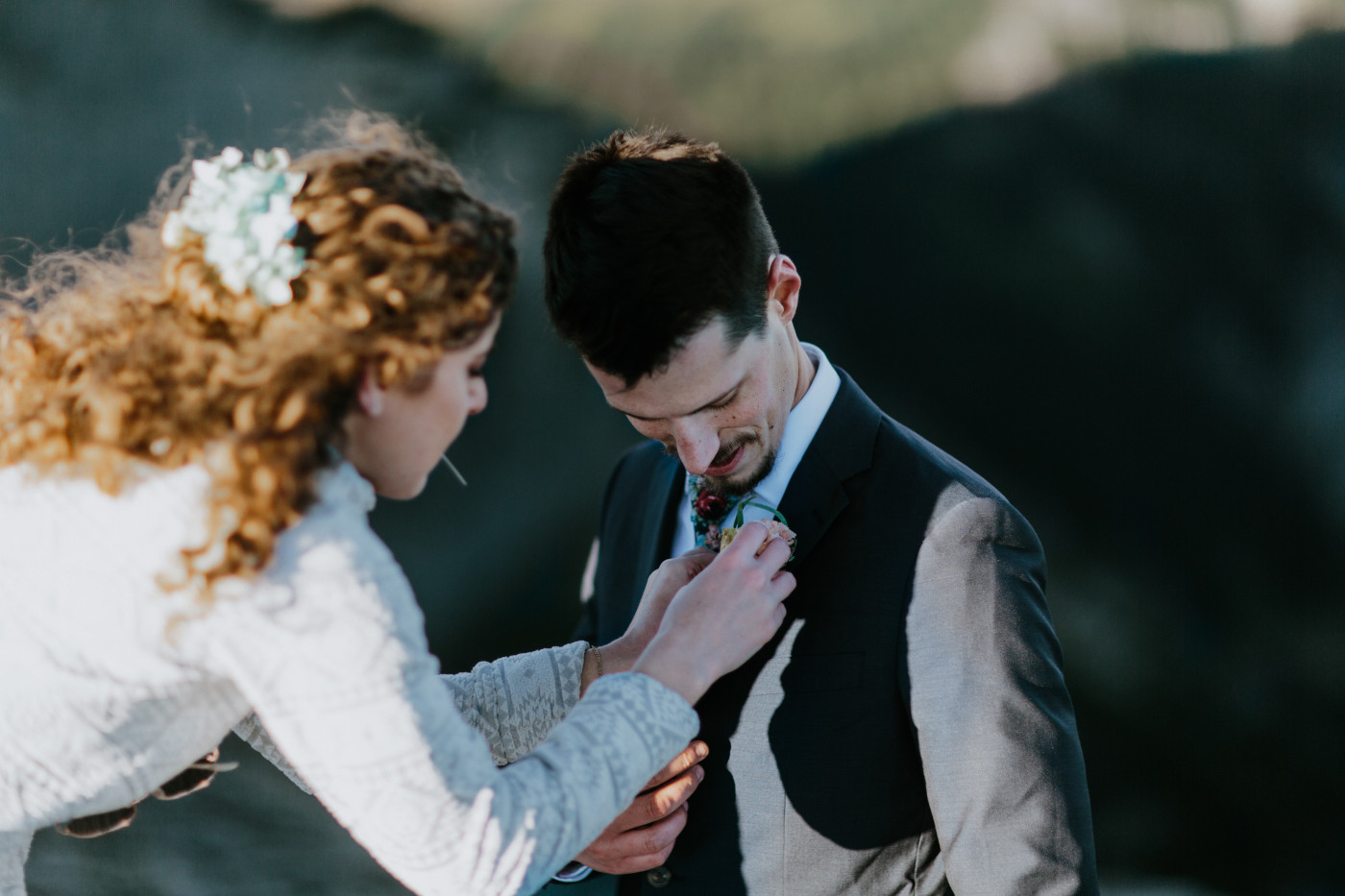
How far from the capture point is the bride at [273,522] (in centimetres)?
87

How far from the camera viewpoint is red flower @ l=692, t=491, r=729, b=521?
1.50 metres

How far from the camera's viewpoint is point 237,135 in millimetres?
3082

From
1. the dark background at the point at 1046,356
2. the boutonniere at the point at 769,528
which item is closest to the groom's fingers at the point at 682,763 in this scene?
the boutonniere at the point at 769,528

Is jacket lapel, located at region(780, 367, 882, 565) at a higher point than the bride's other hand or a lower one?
higher

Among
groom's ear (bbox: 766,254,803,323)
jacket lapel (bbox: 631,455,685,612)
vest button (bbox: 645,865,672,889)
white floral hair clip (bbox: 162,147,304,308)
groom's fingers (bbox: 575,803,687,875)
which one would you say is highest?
white floral hair clip (bbox: 162,147,304,308)

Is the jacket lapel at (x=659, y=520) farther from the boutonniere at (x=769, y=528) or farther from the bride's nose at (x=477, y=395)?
the bride's nose at (x=477, y=395)

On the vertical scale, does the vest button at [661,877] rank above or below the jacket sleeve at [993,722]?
below

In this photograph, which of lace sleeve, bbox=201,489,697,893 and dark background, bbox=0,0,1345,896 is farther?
dark background, bbox=0,0,1345,896

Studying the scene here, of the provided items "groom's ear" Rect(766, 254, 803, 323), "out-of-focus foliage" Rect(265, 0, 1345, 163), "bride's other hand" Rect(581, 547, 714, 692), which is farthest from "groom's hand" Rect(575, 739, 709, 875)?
"out-of-focus foliage" Rect(265, 0, 1345, 163)

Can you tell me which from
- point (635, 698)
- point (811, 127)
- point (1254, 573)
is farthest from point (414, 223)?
point (1254, 573)

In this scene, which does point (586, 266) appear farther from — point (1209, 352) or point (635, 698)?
point (1209, 352)

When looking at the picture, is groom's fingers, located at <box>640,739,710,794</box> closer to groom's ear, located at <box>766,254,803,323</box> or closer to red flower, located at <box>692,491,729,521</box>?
red flower, located at <box>692,491,729,521</box>

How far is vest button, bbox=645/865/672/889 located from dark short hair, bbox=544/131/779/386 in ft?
2.36

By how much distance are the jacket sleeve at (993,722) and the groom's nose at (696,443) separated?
1.12ft
